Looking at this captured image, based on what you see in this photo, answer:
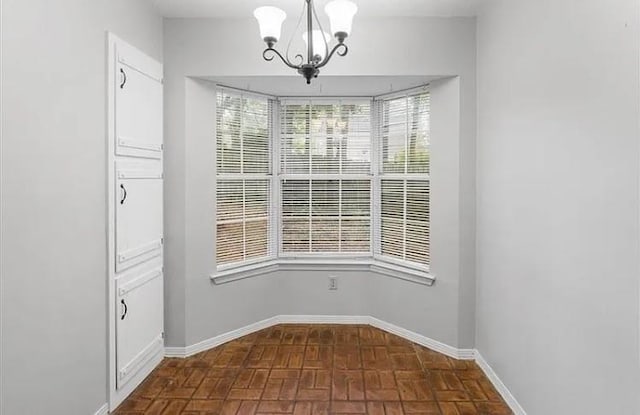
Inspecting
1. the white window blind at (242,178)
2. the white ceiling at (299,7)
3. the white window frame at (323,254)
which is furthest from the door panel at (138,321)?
the white ceiling at (299,7)

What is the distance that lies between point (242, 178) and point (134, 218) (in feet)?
3.84

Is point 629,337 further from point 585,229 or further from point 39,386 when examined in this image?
point 39,386

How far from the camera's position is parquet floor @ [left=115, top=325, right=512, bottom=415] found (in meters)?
2.64

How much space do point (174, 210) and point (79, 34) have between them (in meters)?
1.42

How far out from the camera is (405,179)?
12.5 feet

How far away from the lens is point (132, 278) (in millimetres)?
2812

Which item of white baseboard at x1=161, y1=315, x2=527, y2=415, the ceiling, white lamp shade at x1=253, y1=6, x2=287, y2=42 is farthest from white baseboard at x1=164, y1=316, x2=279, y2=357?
white lamp shade at x1=253, y1=6, x2=287, y2=42

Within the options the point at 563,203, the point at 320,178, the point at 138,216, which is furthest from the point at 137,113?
the point at 563,203

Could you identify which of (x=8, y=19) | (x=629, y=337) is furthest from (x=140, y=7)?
(x=629, y=337)

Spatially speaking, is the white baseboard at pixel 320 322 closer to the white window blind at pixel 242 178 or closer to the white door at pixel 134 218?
the white door at pixel 134 218

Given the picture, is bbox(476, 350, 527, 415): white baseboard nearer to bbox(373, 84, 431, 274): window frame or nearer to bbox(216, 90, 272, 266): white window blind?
bbox(373, 84, 431, 274): window frame

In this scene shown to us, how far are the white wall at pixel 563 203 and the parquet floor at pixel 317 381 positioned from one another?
351 millimetres

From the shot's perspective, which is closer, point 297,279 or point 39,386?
point 39,386

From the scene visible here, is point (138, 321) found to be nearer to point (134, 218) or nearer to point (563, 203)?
point (134, 218)
